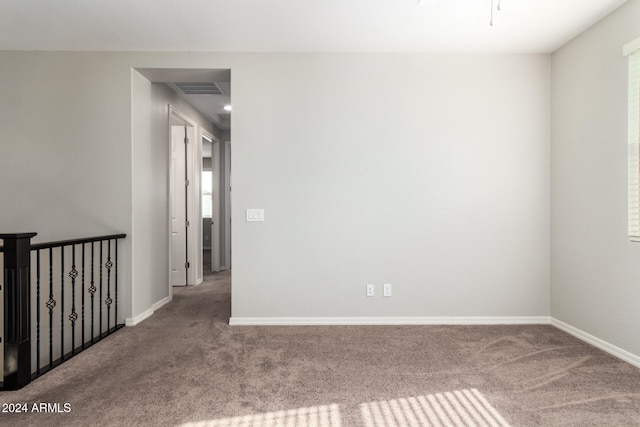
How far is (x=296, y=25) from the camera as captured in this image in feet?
9.27

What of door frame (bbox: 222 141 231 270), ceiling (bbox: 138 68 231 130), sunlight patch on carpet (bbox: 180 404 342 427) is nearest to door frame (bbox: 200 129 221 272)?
door frame (bbox: 222 141 231 270)

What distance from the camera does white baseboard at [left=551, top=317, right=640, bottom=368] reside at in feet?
8.05

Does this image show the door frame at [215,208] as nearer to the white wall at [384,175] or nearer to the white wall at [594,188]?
the white wall at [384,175]

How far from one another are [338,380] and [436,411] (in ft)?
2.05

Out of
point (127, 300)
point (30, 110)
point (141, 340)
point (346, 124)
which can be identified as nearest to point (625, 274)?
point (346, 124)

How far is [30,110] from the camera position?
329 cm

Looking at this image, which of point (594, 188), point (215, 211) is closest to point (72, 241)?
point (215, 211)

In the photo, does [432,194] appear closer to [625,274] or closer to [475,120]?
[475,120]

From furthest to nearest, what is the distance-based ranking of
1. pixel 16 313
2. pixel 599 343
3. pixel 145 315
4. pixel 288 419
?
pixel 145 315 < pixel 599 343 < pixel 16 313 < pixel 288 419

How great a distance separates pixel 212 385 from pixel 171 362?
0.53 m

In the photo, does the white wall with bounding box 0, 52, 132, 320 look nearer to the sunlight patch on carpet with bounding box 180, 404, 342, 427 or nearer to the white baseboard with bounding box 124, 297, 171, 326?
the white baseboard with bounding box 124, 297, 171, 326

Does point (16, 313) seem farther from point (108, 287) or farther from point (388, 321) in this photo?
point (388, 321)

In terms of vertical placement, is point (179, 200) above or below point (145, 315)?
above

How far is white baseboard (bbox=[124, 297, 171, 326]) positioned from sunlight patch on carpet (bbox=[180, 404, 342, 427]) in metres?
1.96
